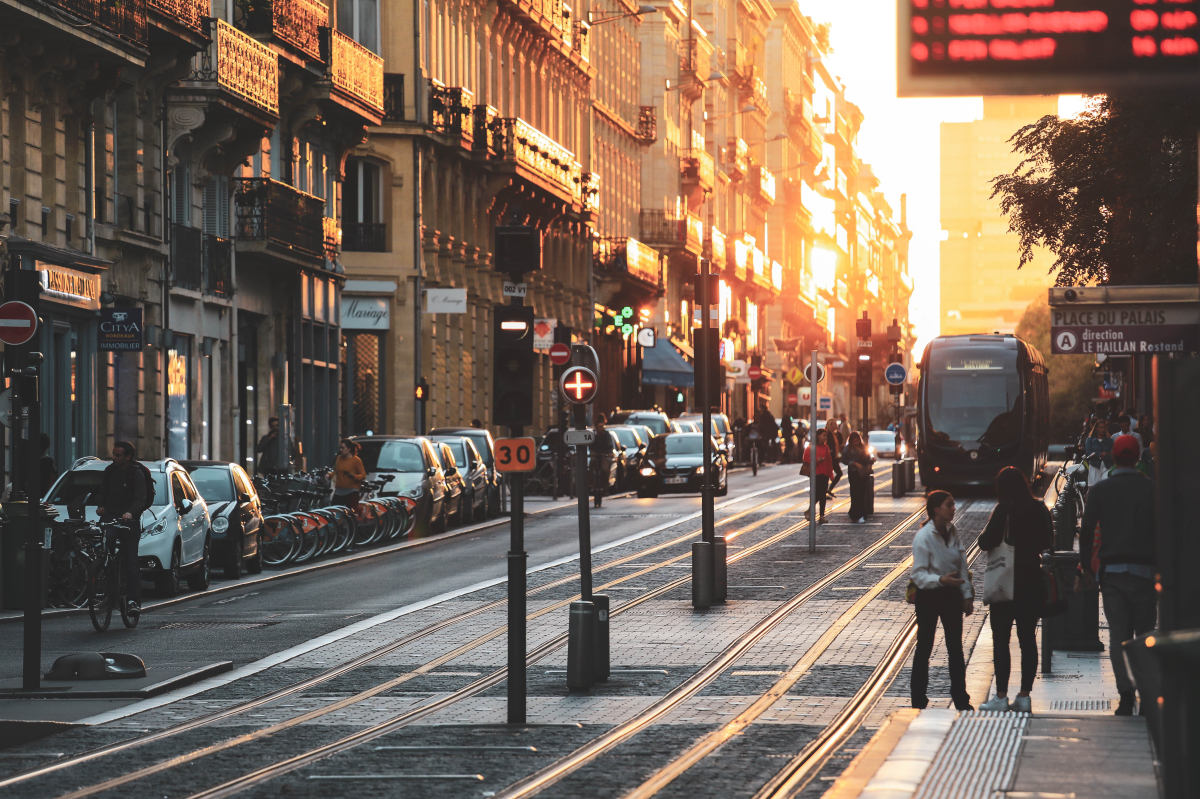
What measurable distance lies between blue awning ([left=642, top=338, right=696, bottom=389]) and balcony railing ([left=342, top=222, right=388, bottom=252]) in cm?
2700

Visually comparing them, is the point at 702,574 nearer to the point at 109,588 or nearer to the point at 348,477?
the point at 109,588

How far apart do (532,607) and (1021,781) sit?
526 inches

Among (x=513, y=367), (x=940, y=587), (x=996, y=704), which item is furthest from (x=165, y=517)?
(x=996, y=704)

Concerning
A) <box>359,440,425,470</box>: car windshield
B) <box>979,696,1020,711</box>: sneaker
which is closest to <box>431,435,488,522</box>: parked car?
<box>359,440,425,470</box>: car windshield

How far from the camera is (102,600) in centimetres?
1977

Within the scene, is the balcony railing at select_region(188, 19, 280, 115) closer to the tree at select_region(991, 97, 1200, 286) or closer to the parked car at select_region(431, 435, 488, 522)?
the parked car at select_region(431, 435, 488, 522)

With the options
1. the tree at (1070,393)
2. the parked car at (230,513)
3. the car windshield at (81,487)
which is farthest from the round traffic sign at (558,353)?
the tree at (1070,393)

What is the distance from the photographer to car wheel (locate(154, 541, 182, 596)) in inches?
925

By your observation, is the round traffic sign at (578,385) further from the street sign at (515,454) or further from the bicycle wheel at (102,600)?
the street sign at (515,454)

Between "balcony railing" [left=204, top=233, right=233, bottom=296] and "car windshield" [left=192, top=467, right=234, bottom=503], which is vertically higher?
"balcony railing" [left=204, top=233, right=233, bottom=296]

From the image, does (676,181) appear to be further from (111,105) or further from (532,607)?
(532,607)

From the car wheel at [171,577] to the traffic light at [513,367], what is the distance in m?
10.2

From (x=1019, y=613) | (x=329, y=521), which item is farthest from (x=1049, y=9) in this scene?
(x=329, y=521)

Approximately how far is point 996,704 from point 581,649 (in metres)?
3.17
